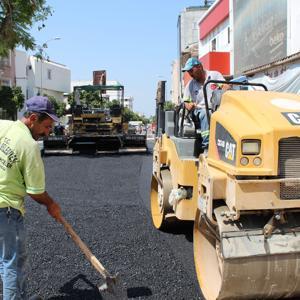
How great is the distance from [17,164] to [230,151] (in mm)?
1471

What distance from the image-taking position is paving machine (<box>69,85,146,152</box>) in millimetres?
17281

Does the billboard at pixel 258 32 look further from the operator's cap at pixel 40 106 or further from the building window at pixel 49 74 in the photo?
the building window at pixel 49 74

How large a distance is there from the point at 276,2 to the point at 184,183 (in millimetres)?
12607

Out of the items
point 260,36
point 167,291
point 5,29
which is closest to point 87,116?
point 5,29

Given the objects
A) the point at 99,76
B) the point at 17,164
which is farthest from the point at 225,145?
the point at 99,76

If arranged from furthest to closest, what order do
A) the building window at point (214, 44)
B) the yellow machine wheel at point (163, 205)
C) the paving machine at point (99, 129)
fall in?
the building window at point (214, 44) < the paving machine at point (99, 129) < the yellow machine wheel at point (163, 205)

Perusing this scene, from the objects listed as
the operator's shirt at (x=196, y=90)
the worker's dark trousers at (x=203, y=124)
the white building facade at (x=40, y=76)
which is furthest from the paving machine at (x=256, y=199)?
the white building facade at (x=40, y=76)

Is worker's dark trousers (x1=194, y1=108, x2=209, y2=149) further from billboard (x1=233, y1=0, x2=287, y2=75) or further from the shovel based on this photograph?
billboard (x1=233, y1=0, x2=287, y2=75)

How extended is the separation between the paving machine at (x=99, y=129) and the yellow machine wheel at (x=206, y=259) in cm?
1285

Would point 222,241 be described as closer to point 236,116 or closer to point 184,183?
point 236,116

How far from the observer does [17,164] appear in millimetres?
3318

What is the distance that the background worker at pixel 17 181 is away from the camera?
3295 millimetres

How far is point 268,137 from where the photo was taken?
3.38m

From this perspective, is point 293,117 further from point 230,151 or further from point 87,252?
point 87,252
